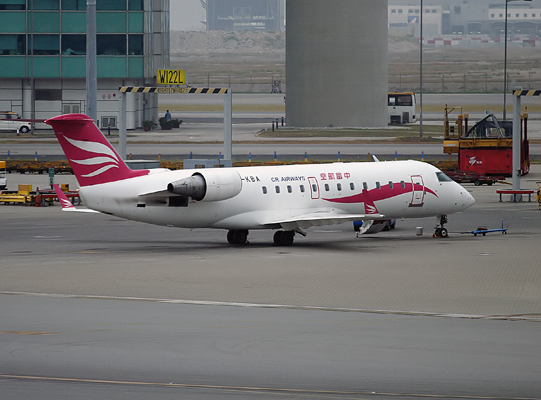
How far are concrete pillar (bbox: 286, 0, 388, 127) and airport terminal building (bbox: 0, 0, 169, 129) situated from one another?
50.3 ft

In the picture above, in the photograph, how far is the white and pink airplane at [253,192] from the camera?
3153 centimetres

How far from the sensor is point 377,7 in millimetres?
98438

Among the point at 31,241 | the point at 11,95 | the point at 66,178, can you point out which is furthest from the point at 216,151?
the point at 31,241

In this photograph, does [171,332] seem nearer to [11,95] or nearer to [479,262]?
[479,262]

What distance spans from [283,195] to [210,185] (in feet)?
10.4

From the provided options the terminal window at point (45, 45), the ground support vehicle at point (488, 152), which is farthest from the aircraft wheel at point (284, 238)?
the terminal window at point (45, 45)

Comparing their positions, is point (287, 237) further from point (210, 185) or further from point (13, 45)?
point (13, 45)

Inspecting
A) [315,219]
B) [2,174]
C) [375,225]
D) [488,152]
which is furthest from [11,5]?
[315,219]

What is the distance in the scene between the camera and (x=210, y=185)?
31938 mm

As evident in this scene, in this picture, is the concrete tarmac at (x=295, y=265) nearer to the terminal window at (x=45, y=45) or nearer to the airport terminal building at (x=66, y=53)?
the airport terminal building at (x=66, y=53)

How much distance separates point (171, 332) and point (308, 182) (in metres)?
15.1

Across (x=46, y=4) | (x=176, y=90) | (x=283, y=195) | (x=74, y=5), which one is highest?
(x=46, y=4)

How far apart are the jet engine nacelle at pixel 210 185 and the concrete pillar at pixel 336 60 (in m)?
66.7

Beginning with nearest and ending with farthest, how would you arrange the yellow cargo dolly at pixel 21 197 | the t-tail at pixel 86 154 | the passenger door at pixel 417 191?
the t-tail at pixel 86 154 < the passenger door at pixel 417 191 < the yellow cargo dolly at pixel 21 197
